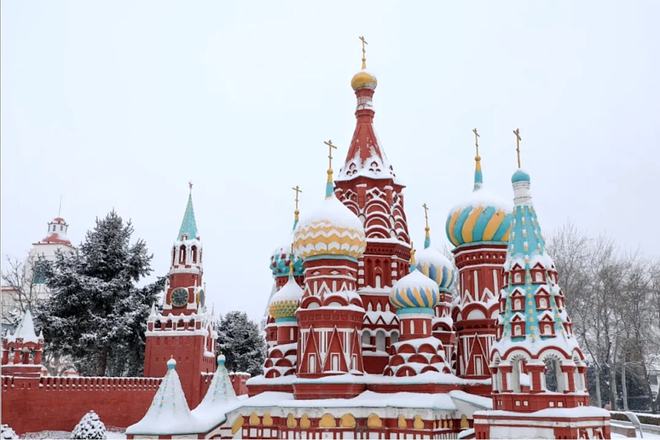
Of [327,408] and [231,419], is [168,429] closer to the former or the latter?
[231,419]

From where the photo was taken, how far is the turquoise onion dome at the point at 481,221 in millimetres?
17500

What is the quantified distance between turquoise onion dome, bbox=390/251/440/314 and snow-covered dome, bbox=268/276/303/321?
3475 millimetres

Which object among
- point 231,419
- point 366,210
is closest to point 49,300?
point 231,419

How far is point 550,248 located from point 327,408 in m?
18.4

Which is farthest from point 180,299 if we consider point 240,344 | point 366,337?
point 366,337

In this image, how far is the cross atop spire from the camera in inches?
1268

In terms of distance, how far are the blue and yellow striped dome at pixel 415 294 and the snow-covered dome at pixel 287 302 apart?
3.48m

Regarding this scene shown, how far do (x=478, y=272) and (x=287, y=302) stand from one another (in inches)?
231

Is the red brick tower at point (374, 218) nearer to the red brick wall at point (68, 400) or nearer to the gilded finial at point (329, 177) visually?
the gilded finial at point (329, 177)

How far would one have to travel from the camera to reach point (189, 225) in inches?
1288

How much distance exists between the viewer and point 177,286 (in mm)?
31484

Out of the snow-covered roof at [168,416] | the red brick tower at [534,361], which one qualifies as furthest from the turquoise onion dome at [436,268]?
the snow-covered roof at [168,416]

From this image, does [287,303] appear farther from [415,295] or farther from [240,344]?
[240,344]

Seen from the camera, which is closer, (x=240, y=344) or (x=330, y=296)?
(x=330, y=296)
